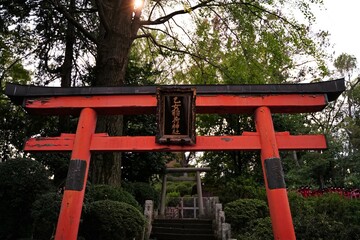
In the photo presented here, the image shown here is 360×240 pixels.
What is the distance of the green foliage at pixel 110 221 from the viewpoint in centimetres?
604

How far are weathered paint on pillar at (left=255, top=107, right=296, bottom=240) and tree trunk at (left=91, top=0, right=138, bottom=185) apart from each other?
451 cm

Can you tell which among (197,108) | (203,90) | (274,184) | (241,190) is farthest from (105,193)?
(241,190)

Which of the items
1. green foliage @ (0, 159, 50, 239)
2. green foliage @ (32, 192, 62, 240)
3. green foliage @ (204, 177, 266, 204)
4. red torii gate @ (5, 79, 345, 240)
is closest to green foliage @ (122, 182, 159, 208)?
green foliage @ (204, 177, 266, 204)

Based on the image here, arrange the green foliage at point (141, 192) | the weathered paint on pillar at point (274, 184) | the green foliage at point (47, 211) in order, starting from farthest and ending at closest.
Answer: the green foliage at point (141, 192) → the green foliage at point (47, 211) → the weathered paint on pillar at point (274, 184)

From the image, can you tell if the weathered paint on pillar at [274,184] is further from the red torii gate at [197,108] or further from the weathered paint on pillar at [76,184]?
the weathered paint on pillar at [76,184]

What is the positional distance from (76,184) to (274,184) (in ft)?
9.96

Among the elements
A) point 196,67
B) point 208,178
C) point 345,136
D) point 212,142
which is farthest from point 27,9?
point 345,136

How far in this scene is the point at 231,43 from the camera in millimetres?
10664

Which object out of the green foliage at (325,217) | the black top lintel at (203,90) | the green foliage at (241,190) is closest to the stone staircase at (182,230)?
the green foliage at (241,190)

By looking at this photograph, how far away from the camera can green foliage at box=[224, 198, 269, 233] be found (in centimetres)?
922

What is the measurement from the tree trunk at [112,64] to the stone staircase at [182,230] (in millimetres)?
3640

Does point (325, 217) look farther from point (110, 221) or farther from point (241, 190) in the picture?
point (241, 190)

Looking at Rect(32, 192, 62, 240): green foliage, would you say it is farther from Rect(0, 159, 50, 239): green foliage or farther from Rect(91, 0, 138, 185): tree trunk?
Rect(91, 0, 138, 185): tree trunk

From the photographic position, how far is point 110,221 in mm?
6008
